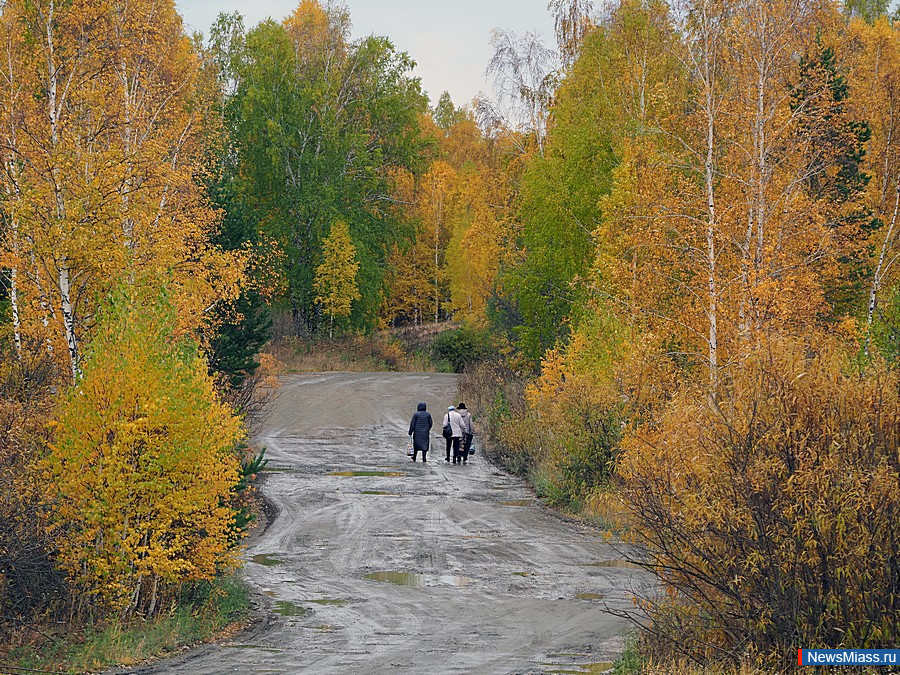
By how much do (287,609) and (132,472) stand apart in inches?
113

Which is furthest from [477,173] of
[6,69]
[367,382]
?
[6,69]

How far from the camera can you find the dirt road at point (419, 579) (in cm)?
1020

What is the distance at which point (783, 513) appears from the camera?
7961 millimetres

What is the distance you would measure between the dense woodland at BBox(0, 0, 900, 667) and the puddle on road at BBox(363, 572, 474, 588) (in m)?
2.50

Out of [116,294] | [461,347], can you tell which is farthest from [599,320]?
[461,347]

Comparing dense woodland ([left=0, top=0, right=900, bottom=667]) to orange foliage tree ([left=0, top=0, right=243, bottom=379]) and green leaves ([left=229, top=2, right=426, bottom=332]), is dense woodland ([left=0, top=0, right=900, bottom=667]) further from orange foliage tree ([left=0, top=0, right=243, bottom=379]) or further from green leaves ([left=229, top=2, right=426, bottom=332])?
green leaves ([left=229, top=2, right=426, bottom=332])

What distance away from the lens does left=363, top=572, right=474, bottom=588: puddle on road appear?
45.1ft

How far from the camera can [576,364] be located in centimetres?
2302

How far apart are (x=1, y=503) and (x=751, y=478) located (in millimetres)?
7228

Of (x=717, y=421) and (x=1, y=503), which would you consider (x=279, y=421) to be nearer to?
(x=1, y=503)

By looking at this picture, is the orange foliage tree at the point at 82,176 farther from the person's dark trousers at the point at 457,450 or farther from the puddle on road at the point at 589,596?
the person's dark trousers at the point at 457,450

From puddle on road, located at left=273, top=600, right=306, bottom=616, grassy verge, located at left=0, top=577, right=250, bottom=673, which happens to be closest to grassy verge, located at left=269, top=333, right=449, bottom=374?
puddle on road, located at left=273, top=600, right=306, bottom=616

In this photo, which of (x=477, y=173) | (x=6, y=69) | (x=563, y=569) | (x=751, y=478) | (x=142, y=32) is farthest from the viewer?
(x=477, y=173)

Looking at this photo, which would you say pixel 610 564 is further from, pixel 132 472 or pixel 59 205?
pixel 59 205
